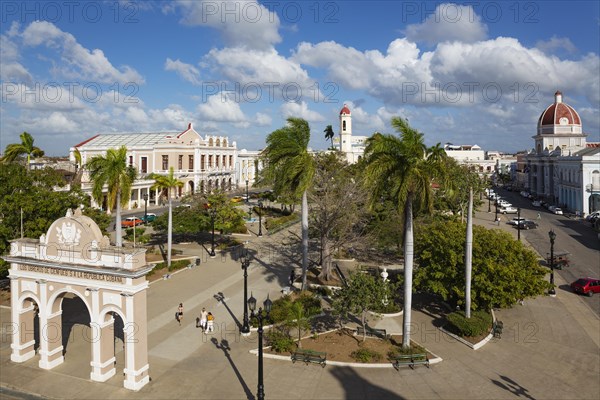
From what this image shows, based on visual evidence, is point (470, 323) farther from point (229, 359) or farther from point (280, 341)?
point (229, 359)

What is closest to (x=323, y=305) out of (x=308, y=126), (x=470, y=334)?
(x=470, y=334)

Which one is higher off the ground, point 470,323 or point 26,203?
point 26,203

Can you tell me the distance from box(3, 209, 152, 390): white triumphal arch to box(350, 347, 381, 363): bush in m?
7.60

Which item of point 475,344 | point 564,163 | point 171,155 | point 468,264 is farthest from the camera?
point 171,155

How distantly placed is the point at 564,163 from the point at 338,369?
2436 inches

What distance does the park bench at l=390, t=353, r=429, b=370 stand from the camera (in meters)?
16.0

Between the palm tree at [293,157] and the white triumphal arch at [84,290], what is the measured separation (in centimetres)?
985

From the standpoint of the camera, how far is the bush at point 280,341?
17.1 meters

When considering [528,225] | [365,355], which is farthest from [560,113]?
[365,355]

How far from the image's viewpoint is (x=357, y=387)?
14.6m

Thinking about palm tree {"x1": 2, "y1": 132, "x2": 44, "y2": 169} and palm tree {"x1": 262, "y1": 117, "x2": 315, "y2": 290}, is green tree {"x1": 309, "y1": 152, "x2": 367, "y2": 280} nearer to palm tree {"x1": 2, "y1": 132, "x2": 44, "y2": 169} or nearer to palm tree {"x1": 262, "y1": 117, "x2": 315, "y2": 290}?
palm tree {"x1": 262, "y1": 117, "x2": 315, "y2": 290}

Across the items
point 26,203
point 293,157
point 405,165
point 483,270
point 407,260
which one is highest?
point 293,157

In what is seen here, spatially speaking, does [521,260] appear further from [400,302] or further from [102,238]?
[102,238]

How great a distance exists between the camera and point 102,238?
15.5 metres
